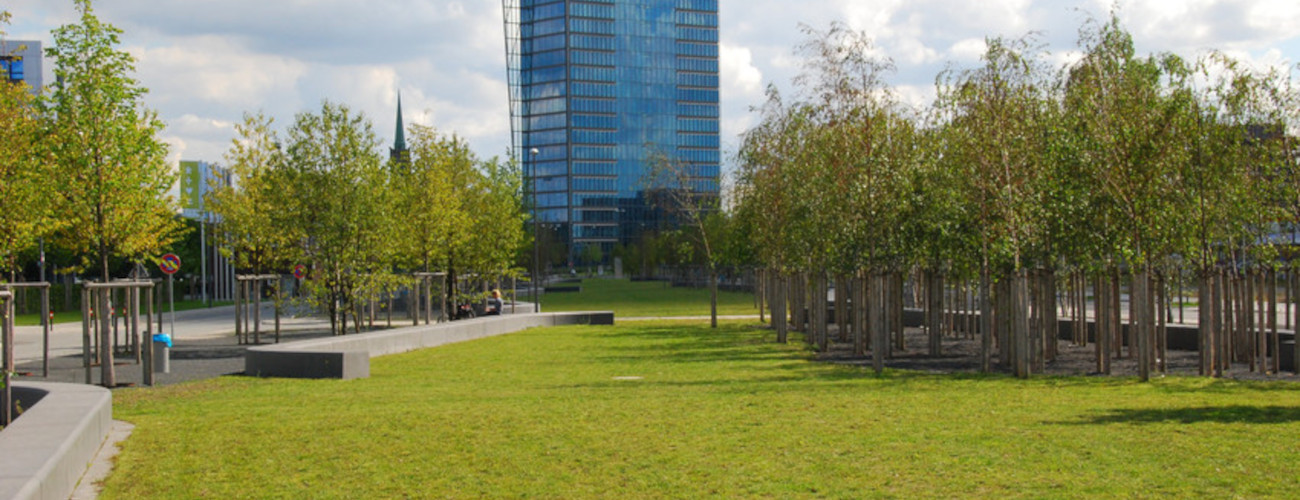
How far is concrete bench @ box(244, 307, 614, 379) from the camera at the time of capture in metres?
18.6

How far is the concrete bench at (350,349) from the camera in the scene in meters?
18.6

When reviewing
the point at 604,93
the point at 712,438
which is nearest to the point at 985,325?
the point at 712,438

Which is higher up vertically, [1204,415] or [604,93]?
[604,93]

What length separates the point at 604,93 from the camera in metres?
176

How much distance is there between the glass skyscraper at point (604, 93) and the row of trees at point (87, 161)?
504ft

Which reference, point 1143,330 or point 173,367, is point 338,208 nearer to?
point 173,367

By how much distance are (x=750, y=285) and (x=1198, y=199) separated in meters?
61.4

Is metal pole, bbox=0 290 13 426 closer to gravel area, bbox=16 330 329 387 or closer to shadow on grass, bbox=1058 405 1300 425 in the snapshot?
gravel area, bbox=16 330 329 387

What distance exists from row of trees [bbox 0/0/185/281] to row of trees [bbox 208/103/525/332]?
25.4ft

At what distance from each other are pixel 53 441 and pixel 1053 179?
53.2 feet

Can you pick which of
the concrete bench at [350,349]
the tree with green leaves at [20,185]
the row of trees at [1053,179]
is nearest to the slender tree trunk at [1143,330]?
→ the row of trees at [1053,179]

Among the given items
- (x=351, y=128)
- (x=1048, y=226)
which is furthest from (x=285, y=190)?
(x=1048, y=226)

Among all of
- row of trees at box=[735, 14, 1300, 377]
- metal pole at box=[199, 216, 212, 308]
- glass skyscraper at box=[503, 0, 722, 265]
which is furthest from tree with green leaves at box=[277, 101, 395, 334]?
glass skyscraper at box=[503, 0, 722, 265]

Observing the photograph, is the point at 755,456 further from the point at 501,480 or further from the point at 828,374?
the point at 828,374
